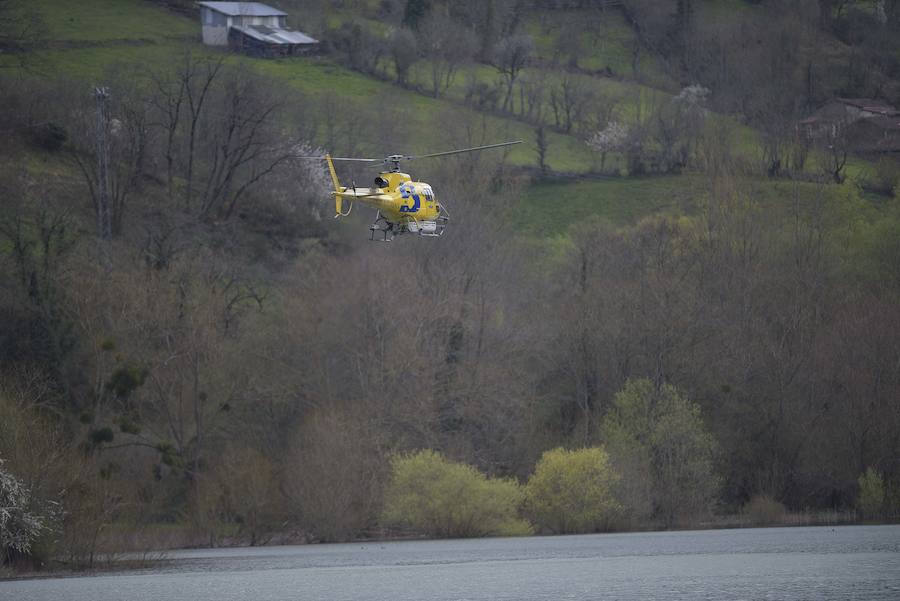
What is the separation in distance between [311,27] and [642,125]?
1364 inches

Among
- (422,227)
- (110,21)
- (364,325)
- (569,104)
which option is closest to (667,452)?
(364,325)

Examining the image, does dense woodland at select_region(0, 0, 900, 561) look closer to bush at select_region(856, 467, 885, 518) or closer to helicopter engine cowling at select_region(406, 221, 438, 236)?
bush at select_region(856, 467, 885, 518)

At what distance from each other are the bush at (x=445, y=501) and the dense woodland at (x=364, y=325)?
2.11m

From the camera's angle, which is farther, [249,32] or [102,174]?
[249,32]

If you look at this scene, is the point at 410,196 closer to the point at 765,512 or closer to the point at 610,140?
the point at 765,512

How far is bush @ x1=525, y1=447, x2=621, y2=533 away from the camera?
2457 inches

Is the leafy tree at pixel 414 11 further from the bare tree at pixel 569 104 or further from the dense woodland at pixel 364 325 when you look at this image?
the dense woodland at pixel 364 325

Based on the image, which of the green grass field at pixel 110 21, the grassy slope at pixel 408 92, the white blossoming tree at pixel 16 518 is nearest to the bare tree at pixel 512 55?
the grassy slope at pixel 408 92

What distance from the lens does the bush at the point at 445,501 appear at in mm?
61219

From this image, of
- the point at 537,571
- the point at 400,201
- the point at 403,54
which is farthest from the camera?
the point at 403,54

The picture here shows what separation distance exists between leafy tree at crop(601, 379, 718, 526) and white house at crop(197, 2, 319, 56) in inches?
2545

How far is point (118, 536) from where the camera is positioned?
5644 cm

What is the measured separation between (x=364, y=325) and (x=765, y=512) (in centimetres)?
2276

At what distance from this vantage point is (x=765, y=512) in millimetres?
66250
